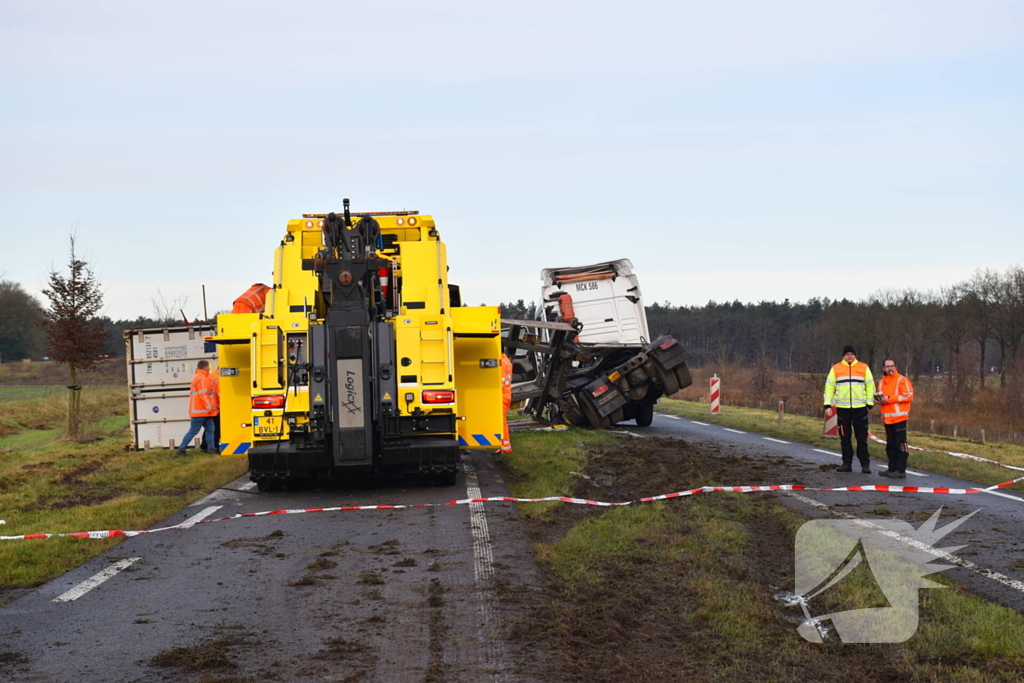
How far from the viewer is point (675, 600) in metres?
6.17

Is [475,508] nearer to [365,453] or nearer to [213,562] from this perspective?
[365,453]

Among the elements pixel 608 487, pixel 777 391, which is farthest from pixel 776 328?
pixel 608 487

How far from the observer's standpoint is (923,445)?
17.9m

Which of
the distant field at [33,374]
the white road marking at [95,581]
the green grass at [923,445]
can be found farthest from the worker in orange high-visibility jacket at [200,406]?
the distant field at [33,374]

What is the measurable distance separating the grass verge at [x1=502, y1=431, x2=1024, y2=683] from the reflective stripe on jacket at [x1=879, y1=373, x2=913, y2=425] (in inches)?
158

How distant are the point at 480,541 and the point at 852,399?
7.19 m

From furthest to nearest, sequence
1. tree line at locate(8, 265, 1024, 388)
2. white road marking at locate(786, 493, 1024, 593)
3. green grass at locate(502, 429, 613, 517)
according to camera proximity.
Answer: tree line at locate(8, 265, 1024, 388) → green grass at locate(502, 429, 613, 517) → white road marking at locate(786, 493, 1024, 593)

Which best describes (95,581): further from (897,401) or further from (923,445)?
(923,445)

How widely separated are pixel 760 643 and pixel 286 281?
26.9 feet

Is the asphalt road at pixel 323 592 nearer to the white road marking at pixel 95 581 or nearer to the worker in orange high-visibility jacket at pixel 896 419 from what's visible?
the white road marking at pixel 95 581

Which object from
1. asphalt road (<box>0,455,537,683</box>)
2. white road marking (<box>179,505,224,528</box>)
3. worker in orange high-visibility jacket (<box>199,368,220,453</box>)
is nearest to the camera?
asphalt road (<box>0,455,537,683</box>)

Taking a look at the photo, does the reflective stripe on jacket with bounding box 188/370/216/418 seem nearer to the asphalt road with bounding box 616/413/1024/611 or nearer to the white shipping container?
the white shipping container

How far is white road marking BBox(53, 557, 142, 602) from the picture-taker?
655 cm

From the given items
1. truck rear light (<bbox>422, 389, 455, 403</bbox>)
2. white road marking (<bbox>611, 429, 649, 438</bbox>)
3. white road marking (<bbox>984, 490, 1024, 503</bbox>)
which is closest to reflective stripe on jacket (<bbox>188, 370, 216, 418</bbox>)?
truck rear light (<bbox>422, 389, 455, 403</bbox>)
